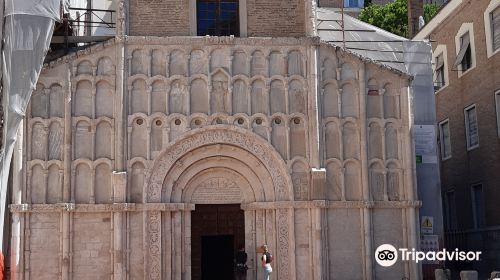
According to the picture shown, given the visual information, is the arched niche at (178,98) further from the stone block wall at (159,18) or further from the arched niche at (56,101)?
the arched niche at (56,101)

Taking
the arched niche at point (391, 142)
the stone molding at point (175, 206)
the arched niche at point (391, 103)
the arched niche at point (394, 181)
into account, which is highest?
the arched niche at point (391, 103)

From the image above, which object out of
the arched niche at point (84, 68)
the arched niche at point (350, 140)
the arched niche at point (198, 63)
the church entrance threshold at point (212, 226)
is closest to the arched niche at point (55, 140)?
the arched niche at point (84, 68)

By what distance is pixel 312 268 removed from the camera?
2122 centimetres

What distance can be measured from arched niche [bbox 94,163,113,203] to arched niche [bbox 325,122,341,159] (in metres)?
6.63

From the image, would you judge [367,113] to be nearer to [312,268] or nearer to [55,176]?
[312,268]

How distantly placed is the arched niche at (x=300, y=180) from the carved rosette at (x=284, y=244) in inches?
23.8

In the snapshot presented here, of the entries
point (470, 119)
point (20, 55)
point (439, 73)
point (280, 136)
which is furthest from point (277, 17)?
point (439, 73)

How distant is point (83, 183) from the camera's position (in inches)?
836

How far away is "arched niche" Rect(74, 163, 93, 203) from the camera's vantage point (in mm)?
21156

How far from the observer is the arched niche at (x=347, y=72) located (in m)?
22.4

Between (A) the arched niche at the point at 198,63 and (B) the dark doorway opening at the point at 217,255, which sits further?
(B) the dark doorway opening at the point at 217,255

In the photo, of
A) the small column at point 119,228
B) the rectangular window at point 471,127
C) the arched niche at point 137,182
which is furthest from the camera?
the rectangular window at point 471,127

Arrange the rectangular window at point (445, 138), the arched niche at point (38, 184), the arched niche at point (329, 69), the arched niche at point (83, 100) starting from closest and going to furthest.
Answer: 1. the arched niche at point (38, 184)
2. the arched niche at point (83, 100)
3. the arched niche at point (329, 69)
4. the rectangular window at point (445, 138)

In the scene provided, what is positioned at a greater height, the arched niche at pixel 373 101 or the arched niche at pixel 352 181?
the arched niche at pixel 373 101
